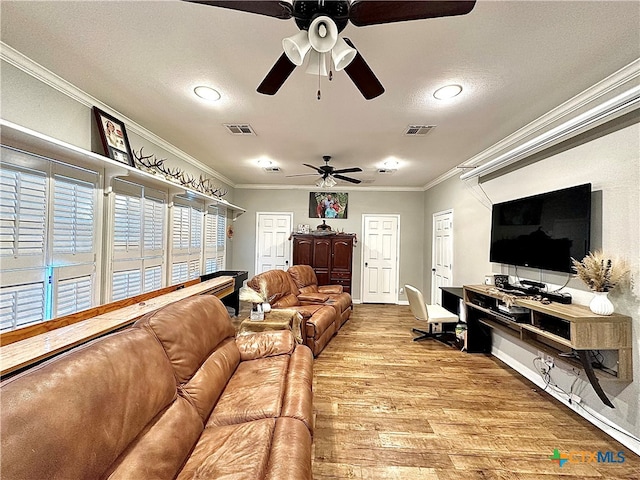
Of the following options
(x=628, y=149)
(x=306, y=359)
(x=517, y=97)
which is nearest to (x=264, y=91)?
(x=306, y=359)

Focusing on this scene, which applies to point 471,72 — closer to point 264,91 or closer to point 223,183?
point 264,91

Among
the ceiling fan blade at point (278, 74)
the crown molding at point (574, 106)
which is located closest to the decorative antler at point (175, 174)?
the ceiling fan blade at point (278, 74)

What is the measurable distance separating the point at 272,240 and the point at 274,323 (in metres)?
4.29

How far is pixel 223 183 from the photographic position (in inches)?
252

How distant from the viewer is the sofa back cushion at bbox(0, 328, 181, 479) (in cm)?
78

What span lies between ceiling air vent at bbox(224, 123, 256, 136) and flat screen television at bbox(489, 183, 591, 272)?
3.19 m

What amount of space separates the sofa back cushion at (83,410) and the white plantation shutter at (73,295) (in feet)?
5.31

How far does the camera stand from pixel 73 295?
256 centimetres

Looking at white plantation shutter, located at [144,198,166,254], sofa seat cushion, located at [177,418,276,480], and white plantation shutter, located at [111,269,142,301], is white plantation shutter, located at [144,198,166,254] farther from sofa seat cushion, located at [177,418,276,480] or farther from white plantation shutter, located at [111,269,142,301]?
sofa seat cushion, located at [177,418,276,480]

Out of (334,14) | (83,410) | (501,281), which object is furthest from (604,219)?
(83,410)

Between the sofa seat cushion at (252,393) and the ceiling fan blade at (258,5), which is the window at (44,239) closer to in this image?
the sofa seat cushion at (252,393)

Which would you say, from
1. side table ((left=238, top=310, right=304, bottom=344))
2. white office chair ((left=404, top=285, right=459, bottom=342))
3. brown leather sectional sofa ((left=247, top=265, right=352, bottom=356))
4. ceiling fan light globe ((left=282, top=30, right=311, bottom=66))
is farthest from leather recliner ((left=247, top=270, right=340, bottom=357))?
ceiling fan light globe ((left=282, top=30, right=311, bottom=66))

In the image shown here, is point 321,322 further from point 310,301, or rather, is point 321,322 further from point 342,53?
point 342,53

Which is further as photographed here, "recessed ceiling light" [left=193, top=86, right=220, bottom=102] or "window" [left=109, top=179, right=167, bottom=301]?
"window" [left=109, top=179, right=167, bottom=301]
